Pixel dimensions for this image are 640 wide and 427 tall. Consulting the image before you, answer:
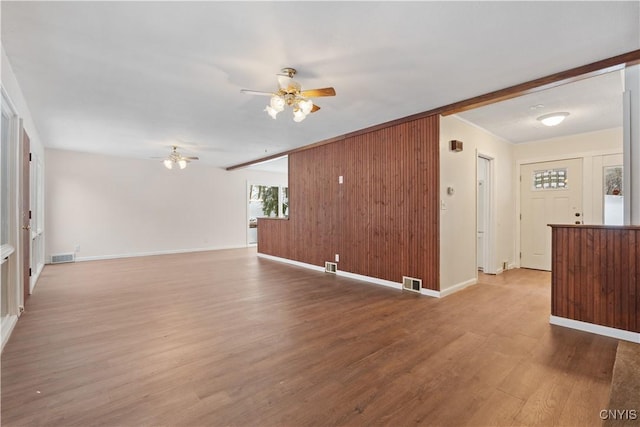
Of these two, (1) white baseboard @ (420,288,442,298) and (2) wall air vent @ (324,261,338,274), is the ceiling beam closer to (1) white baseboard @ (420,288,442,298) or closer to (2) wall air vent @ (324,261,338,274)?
(1) white baseboard @ (420,288,442,298)

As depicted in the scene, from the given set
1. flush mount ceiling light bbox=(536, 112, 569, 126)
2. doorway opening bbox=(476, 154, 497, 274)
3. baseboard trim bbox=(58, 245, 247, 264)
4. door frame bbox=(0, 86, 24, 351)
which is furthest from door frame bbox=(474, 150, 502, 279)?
baseboard trim bbox=(58, 245, 247, 264)

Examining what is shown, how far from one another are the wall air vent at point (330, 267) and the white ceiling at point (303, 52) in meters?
2.62

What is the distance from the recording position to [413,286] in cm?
418

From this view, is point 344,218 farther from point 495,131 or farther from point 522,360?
point 522,360

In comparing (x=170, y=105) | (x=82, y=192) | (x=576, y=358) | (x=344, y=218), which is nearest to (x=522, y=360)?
(x=576, y=358)

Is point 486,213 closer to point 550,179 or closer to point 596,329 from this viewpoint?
point 550,179

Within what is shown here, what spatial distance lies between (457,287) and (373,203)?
1730 mm

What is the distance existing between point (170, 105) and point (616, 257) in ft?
16.7

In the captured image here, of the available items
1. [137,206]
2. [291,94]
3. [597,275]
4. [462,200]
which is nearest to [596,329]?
[597,275]

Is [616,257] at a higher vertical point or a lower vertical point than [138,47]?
lower

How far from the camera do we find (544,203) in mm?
5641

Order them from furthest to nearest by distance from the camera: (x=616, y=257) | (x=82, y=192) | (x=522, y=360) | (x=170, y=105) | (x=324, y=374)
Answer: (x=82, y=192)
(x=170, y=105)
(x=616, y=257)
(x=522, y=360)
(x=324, y=374)

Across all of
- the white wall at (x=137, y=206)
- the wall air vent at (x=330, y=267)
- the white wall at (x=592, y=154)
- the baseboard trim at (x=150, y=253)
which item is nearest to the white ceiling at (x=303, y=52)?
the white wall at (x=592, y=154)

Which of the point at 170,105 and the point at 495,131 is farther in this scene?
the point at 495,131
